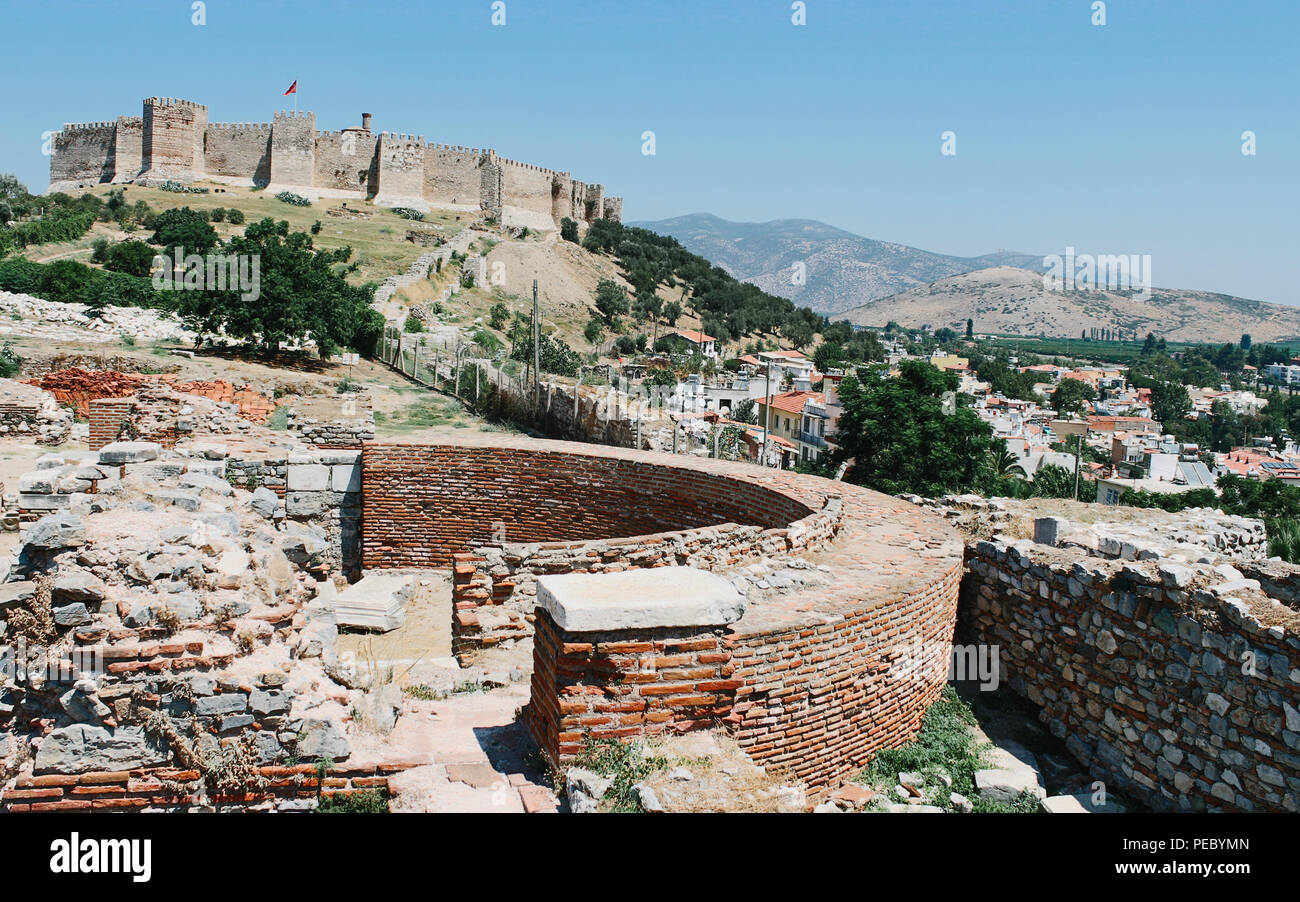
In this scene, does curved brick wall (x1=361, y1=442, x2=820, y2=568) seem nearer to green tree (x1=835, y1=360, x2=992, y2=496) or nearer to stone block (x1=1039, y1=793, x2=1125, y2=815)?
stone block (x1=1039, y1=793, x2=1125, y2=815)

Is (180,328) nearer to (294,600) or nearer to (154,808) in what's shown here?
(294,600)

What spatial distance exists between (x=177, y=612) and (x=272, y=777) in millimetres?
1004

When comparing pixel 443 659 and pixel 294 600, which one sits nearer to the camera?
pixel 294 600

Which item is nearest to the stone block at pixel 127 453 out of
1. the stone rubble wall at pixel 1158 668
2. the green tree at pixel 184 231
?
the stone rubble wall at pixel 1158 668

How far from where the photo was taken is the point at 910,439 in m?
21.0

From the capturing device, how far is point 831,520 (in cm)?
859

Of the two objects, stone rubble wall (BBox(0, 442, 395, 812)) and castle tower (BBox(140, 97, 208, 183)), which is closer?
stone rubble wall (BBox(0, 442, 395, 812))

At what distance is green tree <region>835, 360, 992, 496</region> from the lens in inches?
819

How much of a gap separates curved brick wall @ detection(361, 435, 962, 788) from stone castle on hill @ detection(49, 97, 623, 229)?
57.0 metres

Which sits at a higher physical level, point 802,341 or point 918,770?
point 802,341

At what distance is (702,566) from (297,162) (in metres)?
65.4

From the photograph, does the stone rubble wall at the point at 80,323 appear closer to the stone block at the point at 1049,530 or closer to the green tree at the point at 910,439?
the green tree at the point at 910,439

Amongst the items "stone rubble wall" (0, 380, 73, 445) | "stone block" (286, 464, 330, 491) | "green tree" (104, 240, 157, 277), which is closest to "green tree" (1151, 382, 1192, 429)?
"green tree" (104, 240, 157, 277)

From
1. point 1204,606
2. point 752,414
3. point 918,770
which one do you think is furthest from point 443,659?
point 752,414
